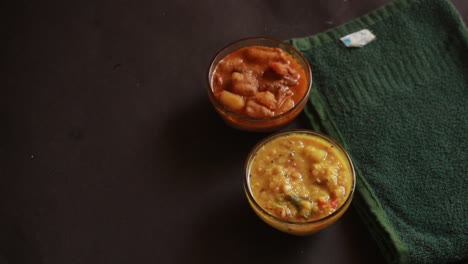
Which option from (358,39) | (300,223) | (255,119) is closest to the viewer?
(300,223)

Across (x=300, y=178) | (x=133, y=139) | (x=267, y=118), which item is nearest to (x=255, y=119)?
(x=267, y=118)

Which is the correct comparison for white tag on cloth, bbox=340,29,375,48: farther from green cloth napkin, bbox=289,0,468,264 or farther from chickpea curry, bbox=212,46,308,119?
chickpea curry, bbox=212,46,308,119

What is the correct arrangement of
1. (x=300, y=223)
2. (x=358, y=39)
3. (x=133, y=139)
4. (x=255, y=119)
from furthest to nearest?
(x=358, y=39) < (x=133, y=139) < (x=255, y=119) < (x=300, y=223)

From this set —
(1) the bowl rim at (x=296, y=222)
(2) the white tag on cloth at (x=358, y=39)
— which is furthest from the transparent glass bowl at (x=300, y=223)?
(2) the white tag on cloth at (x=358, y=39)

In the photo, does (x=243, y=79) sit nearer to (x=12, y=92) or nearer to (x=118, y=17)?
(x=118, y=17)

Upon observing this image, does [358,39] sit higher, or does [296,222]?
[358,39]

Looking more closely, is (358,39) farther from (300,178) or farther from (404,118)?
(300,178)
